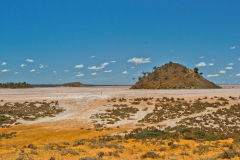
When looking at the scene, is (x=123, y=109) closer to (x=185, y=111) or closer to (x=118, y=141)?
(x=185, y=111)

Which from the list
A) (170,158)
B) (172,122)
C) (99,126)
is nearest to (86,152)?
(170,158)

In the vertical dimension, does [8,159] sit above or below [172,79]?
below

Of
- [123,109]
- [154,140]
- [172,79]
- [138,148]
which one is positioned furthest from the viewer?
[172,79]

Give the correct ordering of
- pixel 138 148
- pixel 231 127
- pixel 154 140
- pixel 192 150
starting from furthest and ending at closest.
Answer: pixel 231 127
pixel 154 140
pixel 138 148
pixel 192 150

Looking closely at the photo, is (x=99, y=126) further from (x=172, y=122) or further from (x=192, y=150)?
(x=192, y=150)

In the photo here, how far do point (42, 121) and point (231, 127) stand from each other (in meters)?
21.5

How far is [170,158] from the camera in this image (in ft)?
39.6

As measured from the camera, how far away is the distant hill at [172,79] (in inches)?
2745

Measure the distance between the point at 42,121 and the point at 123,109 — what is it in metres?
11.7

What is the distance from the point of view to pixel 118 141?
16.8 m

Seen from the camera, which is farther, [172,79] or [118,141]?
[172,79]

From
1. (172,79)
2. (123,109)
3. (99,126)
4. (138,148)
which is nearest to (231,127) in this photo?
(138,148)

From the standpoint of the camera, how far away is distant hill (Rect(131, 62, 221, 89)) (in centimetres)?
6971

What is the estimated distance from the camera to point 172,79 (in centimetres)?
7294
